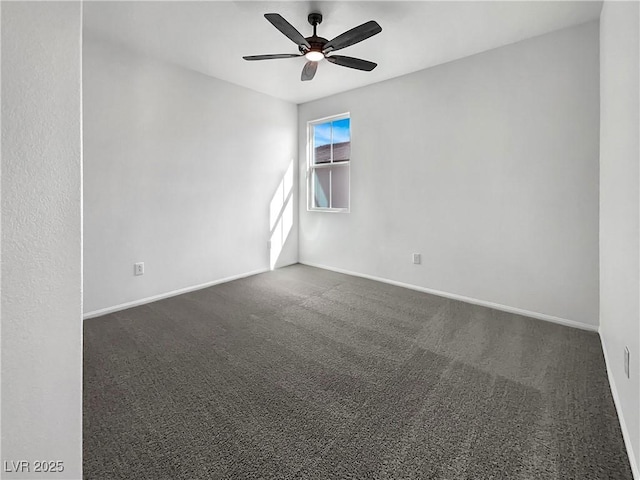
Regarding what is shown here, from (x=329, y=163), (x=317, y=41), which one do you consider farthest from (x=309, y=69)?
(x=329, y=163)

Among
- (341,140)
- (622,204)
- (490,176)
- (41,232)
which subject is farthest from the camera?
(341,140)

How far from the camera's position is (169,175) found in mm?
3689

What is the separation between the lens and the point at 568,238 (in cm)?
293

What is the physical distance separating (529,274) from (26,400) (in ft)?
11.7

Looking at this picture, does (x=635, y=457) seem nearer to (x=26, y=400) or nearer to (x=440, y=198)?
(x=26, y=400)

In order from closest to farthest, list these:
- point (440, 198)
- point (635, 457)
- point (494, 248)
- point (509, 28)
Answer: point (635, 457)
point (509, 28)
point (494, 248)
point (440, 198)

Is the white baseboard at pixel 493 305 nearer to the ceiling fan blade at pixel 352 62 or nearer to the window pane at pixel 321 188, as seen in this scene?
the window pane at pixel 321 188

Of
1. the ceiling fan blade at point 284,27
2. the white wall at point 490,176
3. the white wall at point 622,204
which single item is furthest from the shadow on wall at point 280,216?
the white wall at point 622,204

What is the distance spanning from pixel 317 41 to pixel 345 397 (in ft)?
8.71

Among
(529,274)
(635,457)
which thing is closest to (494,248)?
(529,274)

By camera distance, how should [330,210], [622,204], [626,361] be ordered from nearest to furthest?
Result: 1. [626,361]
2. [622,204]
3. [330,210]

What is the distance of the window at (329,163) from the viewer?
15.6 feet

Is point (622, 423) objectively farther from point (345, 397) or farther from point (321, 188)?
point (321, 188)

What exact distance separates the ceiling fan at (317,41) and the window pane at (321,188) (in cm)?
200
